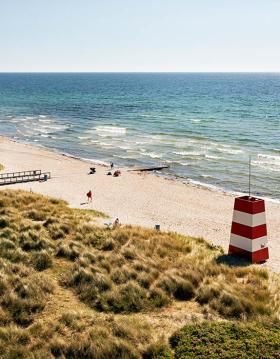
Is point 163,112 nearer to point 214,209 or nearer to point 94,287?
point 214,209

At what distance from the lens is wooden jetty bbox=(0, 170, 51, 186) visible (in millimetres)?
35091

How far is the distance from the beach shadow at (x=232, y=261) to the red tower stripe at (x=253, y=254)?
6.5 inches

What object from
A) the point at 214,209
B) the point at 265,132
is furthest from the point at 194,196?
the point at 265,132

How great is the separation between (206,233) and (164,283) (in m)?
12.3

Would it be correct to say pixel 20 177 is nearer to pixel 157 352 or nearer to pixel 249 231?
pixel 249 231

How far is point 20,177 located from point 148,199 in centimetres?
1231

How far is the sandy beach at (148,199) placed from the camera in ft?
78.6

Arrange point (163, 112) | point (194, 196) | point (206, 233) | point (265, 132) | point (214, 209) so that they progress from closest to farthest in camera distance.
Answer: point (206, 233), point (214, 209), point (194, 196), point (265, 132), point (163, 112)

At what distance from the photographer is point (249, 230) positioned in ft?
45.6

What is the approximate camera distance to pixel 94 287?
10773 mm

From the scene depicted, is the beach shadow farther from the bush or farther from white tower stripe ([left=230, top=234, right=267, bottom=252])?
the bush

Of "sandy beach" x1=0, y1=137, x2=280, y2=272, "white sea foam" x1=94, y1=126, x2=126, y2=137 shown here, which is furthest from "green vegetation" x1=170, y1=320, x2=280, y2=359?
"white sea foam" x1=94, y1=126, x2=126, y2=137

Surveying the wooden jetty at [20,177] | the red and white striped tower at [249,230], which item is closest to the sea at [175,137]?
the wooden jetty at [20,177]

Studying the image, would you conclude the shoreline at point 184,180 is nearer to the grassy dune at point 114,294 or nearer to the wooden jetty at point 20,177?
the wooden jetty at point 20,177
